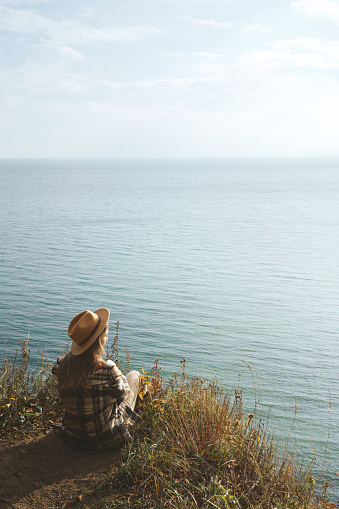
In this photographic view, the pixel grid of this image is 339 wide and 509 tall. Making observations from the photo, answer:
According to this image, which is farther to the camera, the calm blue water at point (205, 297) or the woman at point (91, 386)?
the calm blue water at point (205, 297)

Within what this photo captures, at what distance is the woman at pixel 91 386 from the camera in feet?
14.1

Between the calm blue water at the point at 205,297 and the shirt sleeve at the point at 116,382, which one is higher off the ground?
the shirt sleeve at the point at 116,382

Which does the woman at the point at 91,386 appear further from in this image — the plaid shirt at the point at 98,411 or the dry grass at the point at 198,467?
the dry grass at the point at 198,467

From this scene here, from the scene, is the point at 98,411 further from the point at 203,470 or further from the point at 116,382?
the point at 203,470

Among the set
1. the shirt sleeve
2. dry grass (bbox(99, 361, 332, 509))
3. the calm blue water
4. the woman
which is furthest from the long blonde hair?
the calm blue water

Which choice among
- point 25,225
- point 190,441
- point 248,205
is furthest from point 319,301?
point 248,205

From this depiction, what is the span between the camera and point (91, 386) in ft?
14.3

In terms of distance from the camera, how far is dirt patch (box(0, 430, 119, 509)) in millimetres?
4047

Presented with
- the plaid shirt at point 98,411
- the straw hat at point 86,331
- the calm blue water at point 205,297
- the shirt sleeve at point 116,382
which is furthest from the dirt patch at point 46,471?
the calm blue water at point 205,297

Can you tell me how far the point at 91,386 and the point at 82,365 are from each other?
0.71 feet

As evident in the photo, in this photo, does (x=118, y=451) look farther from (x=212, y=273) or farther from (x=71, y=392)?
(x=212, y=273)

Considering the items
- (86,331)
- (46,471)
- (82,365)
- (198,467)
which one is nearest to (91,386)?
(82,365)

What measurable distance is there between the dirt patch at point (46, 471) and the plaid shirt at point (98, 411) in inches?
6.5

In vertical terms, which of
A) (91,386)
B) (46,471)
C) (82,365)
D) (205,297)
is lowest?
(205,297)
